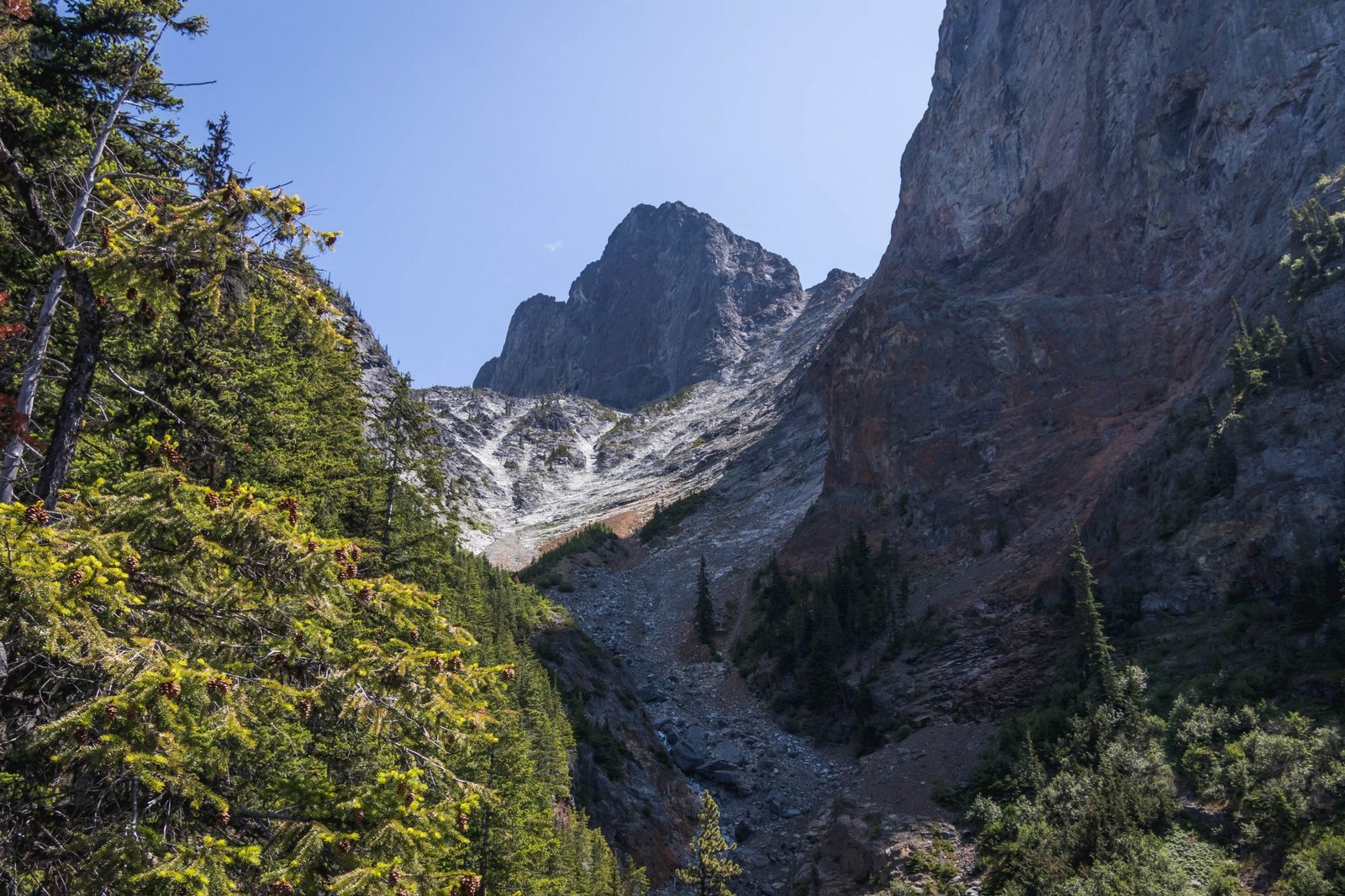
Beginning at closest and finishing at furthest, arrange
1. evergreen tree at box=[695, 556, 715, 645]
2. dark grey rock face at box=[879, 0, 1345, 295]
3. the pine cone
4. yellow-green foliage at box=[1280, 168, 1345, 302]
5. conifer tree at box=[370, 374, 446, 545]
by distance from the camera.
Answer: the pine cone, conifer tree at box=[370, 374, 446, 545], yellow-green foliage at box=[1280, 168, 1345, 302], dark grey rock face at box=[879, 0, 1345, 295], evergreen tree at box=[695, 556, 715, 645]

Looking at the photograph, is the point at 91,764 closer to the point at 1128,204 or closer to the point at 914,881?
the point at 914,881

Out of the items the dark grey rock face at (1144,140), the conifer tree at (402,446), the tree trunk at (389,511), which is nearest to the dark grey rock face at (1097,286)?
the dark grey rock face at (1144,140)

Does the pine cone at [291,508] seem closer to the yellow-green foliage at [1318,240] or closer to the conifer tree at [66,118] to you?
the conifer tree at [66,118]

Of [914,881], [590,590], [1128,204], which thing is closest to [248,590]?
[914,881]

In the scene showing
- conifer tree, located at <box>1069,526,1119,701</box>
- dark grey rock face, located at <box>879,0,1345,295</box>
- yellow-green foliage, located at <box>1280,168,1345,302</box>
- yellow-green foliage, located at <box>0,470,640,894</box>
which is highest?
dark grey rock face, located at <box>879,0,1345,295</box>

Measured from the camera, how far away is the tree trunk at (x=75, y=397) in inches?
259

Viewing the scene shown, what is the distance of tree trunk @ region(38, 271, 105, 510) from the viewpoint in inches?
259

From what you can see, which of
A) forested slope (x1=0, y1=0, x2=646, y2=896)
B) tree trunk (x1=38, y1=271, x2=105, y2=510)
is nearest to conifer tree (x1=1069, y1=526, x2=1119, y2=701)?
forested slope (x1=0, y1=0, x2=646, y2=896)

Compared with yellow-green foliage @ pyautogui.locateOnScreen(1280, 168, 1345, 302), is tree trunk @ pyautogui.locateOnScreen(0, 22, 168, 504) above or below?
below

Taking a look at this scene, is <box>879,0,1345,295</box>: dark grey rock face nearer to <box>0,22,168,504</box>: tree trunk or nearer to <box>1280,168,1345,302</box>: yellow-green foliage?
<box>1280,168,1345,302</box>: yellow-green foliage

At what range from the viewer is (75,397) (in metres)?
6.84

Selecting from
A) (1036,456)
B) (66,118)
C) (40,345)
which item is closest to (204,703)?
(40,345)

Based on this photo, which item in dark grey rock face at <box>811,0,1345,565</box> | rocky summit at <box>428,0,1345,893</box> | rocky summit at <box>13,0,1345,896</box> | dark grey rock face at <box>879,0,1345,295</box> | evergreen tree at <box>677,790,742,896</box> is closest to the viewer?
rocky summit at <box>13,0,1345,896</box>

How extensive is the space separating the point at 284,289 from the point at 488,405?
586ft
